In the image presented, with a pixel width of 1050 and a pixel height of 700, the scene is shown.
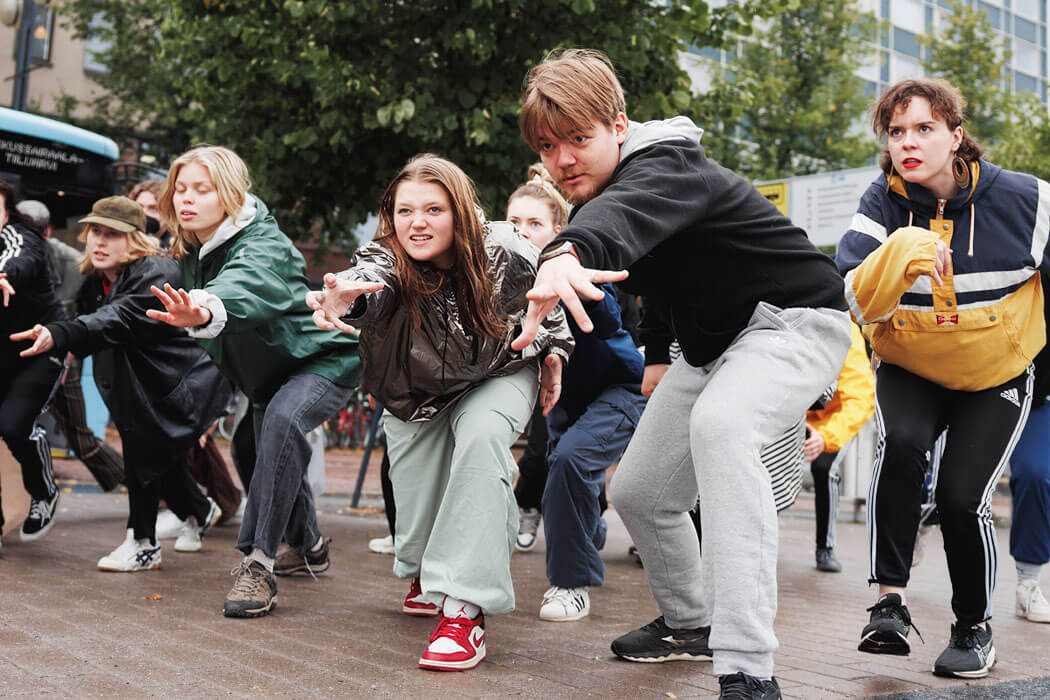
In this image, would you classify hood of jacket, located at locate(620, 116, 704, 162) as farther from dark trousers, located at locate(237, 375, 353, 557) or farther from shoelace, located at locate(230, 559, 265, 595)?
shoelace, located at locate(230, 559, 265, 595)

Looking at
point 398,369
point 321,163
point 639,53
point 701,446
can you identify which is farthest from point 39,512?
point 639,53

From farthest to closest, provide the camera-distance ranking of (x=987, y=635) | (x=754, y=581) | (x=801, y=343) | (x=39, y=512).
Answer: (x=39, y=512) → (x=987, y=635) → (x=801, y=343) → (x=754, y=581)

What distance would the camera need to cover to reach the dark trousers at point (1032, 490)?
474 centimetres

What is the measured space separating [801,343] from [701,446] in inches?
18.1

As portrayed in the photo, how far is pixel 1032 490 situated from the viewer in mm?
4934

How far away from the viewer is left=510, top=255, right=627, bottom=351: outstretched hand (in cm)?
235

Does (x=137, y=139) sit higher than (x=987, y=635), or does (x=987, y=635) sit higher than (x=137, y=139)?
(x=137, y=139)

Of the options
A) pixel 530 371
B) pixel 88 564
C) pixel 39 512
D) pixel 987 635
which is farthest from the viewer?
pixel 39 512

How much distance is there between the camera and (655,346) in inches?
152

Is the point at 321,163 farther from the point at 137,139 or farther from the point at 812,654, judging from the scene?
the point at 137,139

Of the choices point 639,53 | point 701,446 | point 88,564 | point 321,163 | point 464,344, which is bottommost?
point 88,564

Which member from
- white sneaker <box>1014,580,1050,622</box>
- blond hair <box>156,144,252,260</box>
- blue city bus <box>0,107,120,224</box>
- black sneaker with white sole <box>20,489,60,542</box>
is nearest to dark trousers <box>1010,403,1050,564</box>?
white sneaker <box>1014,580,1050,622</box>

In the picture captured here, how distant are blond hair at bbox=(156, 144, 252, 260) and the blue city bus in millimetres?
6564

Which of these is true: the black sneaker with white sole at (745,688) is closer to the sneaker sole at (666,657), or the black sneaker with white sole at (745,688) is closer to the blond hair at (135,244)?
the sneaker sole at (666,657)
